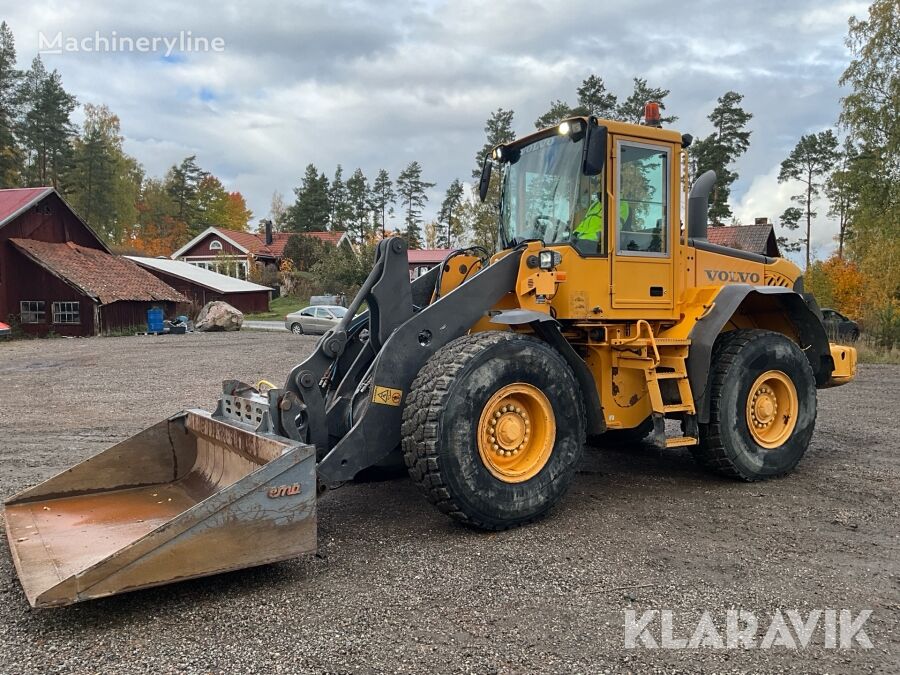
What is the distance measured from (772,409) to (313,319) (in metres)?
27.8

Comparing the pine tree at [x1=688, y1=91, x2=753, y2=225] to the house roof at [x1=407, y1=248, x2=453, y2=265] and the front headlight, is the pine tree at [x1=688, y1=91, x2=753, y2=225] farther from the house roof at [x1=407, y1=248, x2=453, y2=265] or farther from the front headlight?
the front headlight

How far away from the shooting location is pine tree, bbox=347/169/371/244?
253 feet

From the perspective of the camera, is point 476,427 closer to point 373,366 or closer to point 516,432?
point 516,432

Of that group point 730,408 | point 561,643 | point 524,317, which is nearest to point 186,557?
point 561,643

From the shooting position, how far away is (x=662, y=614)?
3.61 m

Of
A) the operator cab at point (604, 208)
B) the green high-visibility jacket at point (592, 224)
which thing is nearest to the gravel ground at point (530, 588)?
the operator cab at point (604, 208)

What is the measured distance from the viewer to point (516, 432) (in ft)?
16.1

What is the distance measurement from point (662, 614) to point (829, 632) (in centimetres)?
79

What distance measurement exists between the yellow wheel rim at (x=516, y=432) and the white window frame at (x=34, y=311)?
31384 millimetres

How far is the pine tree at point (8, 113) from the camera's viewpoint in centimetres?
4569

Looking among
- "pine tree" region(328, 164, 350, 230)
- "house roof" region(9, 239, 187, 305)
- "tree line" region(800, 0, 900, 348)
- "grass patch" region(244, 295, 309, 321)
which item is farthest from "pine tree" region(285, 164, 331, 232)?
"tree line" region(800, 0, 900, 348)

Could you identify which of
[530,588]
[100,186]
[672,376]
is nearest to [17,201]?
[100,186]

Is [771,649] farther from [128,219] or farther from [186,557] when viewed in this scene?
[128,219]

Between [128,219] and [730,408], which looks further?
[128,219]
